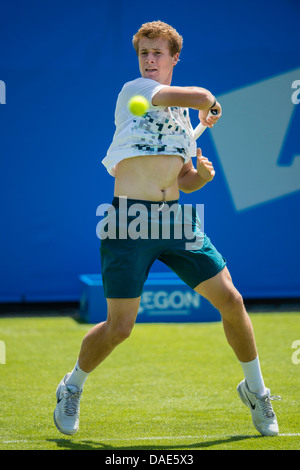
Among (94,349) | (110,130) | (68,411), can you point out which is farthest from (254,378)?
(110,130)

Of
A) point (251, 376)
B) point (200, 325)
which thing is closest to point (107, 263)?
point (251, 376)

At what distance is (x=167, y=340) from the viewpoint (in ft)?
19.9

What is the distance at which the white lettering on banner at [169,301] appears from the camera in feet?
22.5

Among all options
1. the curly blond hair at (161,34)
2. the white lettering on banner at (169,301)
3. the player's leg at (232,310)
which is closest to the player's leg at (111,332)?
the player's leg at (232,310)

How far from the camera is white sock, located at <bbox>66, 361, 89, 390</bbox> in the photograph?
11.3 ft

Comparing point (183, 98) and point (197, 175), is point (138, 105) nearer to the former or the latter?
point (183, 98)

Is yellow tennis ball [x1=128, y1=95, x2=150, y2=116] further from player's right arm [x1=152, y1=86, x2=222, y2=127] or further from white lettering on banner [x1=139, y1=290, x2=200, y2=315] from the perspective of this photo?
white lettering on banner [x1=139, y1=290, x2=200, y2=315]

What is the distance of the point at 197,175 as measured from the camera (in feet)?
11.8

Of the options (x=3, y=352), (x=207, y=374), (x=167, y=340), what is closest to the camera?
(x=207, y=374)

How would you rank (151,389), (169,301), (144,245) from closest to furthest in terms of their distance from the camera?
(144,245)
(151,389)
(169,301)

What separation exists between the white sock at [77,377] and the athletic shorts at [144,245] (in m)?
0.38

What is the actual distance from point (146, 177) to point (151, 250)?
1.08ft

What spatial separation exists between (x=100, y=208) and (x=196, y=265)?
4.21 m
